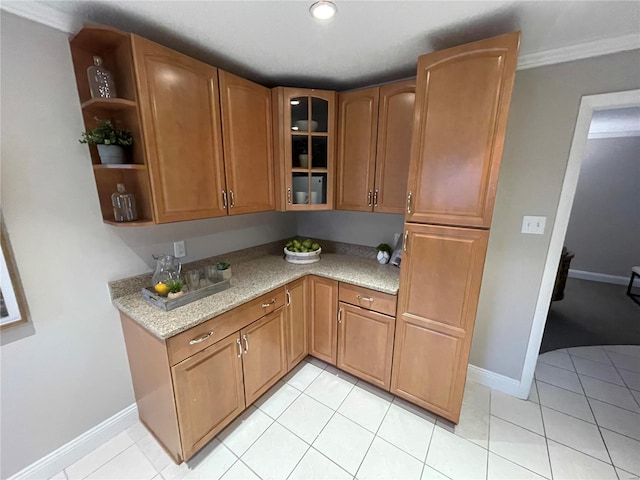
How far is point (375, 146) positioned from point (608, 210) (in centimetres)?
460

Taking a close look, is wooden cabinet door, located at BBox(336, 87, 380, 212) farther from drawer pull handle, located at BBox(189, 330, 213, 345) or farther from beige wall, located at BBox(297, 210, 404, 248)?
drawer pull handle, located at BBox(189, 330, 213, 345)

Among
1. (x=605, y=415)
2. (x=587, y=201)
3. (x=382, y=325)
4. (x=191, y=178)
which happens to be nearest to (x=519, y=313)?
(x=605, y=415)

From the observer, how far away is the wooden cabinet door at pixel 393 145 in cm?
176

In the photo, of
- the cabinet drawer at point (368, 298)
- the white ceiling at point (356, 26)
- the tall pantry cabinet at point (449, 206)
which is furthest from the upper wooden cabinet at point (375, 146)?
the cabinet drawer at point (368, 298)

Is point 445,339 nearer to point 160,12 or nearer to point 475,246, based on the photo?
point 475,246

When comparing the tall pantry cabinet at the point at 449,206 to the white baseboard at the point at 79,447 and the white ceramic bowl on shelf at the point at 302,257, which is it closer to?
the white ceramic bowl on shelf at the point at 302,257

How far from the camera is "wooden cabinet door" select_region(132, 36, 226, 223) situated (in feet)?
4.16

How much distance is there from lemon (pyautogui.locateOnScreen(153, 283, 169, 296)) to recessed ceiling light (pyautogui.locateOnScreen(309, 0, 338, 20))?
155 cm

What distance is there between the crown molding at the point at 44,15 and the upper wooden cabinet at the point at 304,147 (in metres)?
1.07

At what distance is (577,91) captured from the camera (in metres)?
1.48

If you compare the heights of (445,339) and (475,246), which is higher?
(475,246)

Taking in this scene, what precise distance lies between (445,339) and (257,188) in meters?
1.61

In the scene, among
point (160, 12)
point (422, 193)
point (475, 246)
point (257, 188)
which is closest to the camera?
point (160, 12)

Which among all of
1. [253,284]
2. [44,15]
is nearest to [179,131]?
[44,15]
